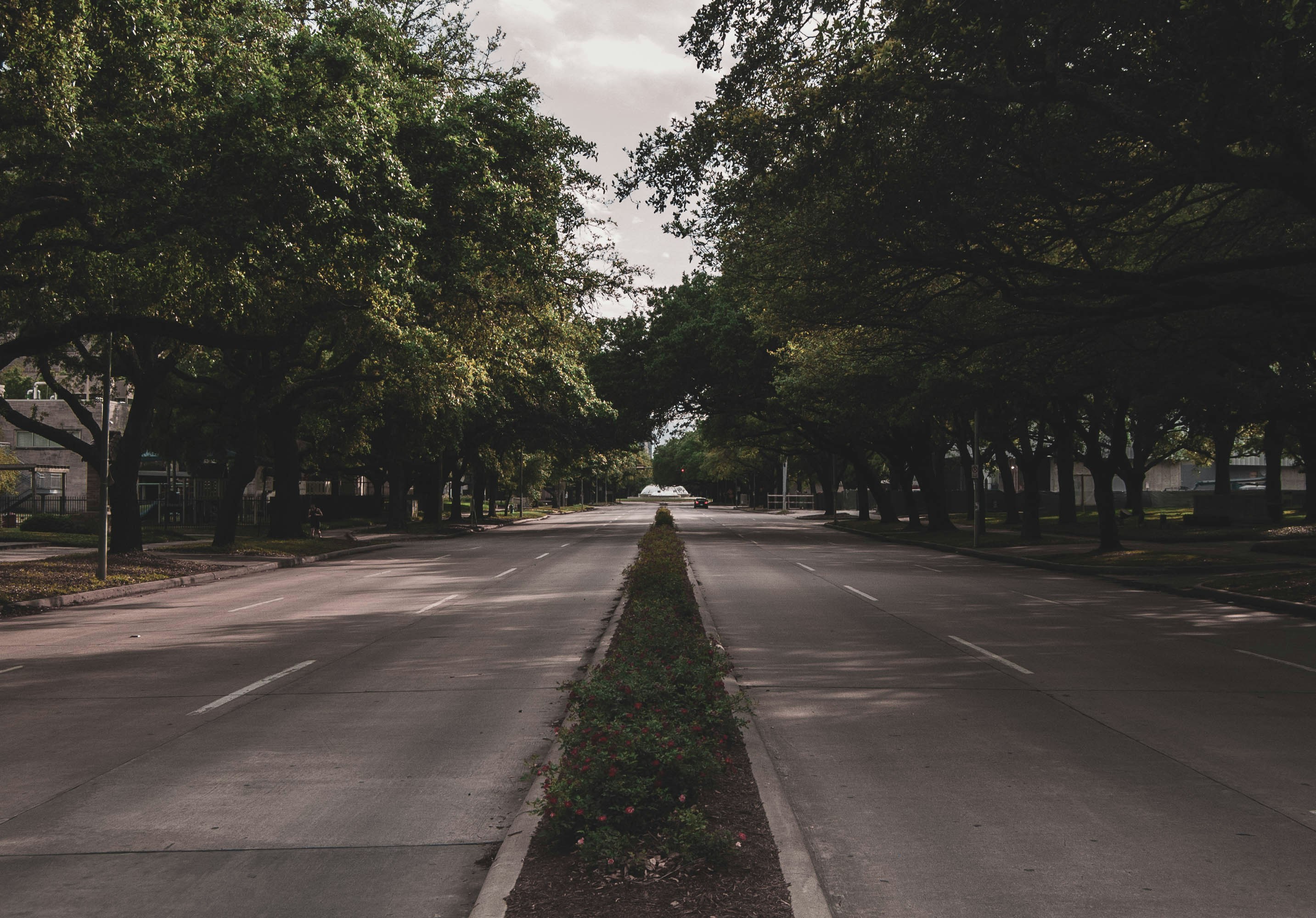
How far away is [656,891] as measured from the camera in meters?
4.12

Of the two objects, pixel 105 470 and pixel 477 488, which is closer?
pixel 105 470

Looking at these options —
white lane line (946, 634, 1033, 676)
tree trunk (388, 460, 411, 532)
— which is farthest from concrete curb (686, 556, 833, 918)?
tree trunk (388, 460, 411, 532)

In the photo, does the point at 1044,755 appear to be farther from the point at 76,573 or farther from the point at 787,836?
the point at 76,573

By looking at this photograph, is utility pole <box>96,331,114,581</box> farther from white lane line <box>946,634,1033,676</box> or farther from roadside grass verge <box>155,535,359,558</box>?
white lane line <box>946,634,1033,676</box>

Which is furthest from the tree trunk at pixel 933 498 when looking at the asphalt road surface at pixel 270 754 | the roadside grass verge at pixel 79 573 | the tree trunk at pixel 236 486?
the asphalt road surface at pixel 270 754

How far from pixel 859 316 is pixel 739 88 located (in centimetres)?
626

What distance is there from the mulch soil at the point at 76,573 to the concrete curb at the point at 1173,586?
19727mm

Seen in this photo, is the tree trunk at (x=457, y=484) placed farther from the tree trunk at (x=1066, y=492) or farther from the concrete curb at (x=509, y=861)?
the concrete curb at (x=509, y=861)

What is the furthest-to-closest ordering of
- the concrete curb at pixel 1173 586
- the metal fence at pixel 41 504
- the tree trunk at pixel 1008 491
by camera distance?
the metal fence at pixel 41 504 → the tree trunk at pixel 1008 491 → the concrete curb at pixel 1173 586

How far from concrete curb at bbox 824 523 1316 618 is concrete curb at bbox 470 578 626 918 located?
13602 millimetres

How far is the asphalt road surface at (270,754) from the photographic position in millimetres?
4609

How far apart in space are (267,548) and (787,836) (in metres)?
26.9

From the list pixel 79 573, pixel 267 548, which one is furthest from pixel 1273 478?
pixel 79 573

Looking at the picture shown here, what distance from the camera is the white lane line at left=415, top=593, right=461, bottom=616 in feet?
50.5
